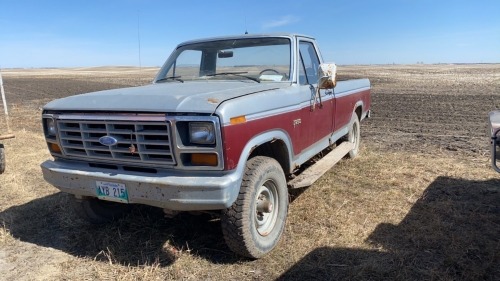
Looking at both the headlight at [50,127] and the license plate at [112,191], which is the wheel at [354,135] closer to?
the license plate at [112,191]

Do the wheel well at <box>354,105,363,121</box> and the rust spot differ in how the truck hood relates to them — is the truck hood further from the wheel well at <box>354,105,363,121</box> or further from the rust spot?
the wheel well at <box>354,105,363,121</box>

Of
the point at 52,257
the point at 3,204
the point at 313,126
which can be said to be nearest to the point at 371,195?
the point at 313,126

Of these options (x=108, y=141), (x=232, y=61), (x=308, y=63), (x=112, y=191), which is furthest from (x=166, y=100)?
(x=308, y=63)

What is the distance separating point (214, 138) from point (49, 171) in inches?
68.2

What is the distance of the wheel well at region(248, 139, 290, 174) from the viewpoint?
4066mm

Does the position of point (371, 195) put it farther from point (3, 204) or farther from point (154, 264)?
point (3, 204)

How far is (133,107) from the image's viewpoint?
131 inches

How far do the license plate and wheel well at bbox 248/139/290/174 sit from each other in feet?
4.17

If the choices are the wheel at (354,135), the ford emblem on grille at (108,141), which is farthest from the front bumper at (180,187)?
the wheel at (354,135)

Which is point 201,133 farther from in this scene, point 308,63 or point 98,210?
point 308,63

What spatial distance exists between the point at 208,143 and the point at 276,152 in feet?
3.76

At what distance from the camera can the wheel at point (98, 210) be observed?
4.34 metres

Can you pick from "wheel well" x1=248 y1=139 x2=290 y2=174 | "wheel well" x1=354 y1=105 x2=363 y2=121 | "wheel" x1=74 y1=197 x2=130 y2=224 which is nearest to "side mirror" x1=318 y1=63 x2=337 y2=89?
"wheel well" x1=248 y1=139 x2=290 y2=174

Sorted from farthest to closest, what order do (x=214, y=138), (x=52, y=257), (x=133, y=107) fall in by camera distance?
(x=52, y=257) < (x=133, y=107) < (x=214, y=138)
